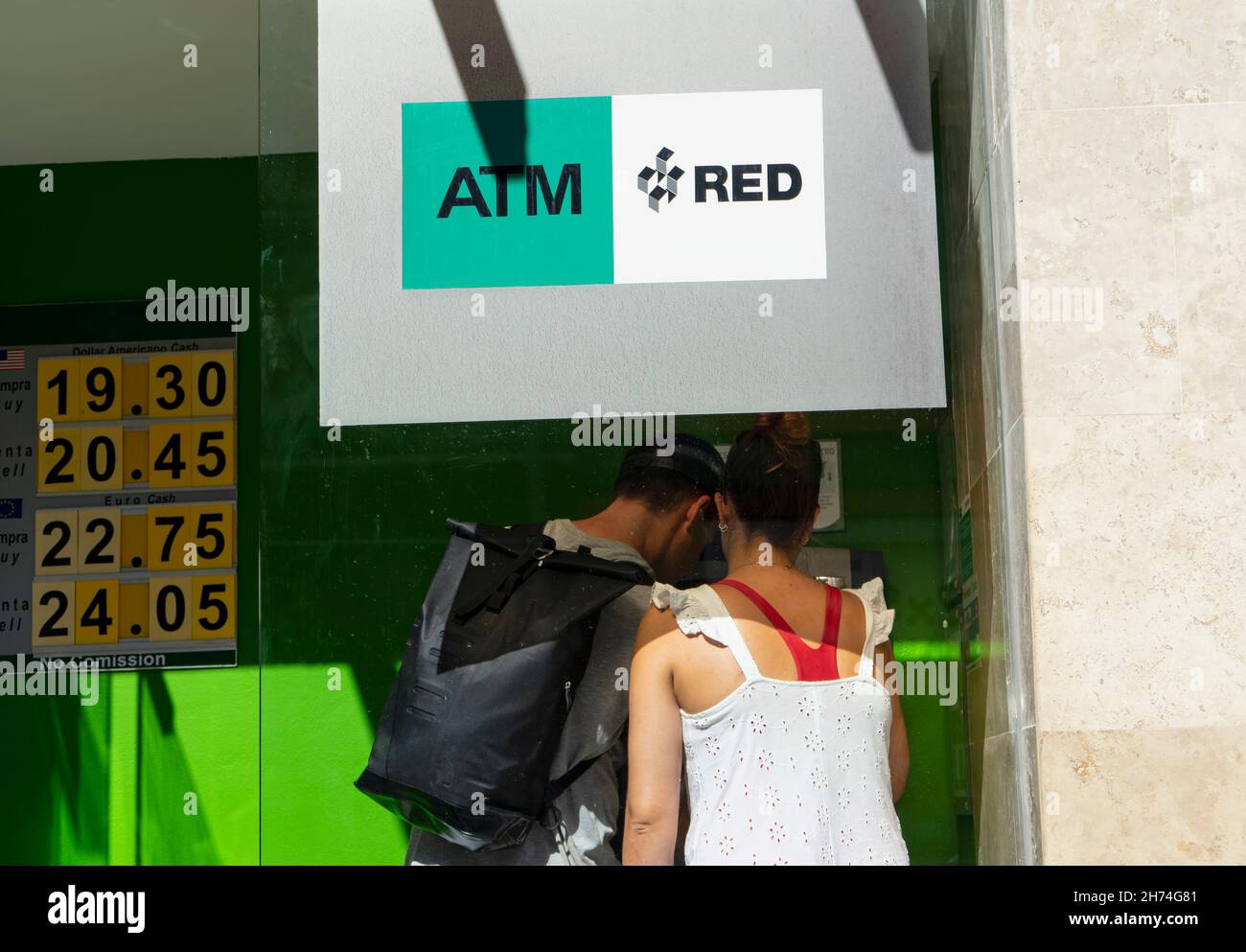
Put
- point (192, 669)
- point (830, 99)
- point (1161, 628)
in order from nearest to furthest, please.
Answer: point (1161, 628) → point (830, 99) → point (192, 669)

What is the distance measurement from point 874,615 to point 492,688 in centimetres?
77

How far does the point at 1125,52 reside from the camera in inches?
109

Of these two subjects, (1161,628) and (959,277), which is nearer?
(1161,628)

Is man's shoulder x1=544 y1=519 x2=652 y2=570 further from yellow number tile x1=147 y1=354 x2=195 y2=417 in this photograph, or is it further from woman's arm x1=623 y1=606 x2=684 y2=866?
yellow number tile x1=147 y1=354 x2=195 y2=417

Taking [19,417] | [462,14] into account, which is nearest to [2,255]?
[19,417]

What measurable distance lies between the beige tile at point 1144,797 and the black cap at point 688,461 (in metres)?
0.82

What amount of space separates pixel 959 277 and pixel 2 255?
9.67 ft

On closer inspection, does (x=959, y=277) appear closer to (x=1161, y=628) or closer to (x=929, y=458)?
(x=929, y=458)

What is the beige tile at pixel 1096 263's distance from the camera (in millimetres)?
2699

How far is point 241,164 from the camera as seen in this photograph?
4328mm

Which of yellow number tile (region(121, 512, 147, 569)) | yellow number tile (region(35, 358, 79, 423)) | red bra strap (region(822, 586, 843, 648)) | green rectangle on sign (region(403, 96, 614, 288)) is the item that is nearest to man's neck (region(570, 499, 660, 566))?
red bra strap (region(822, 586, 843, 648))

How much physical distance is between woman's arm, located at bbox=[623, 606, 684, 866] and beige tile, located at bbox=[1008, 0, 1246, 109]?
1263mm

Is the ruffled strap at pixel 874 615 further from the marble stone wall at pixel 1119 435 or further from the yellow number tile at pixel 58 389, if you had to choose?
the yellow number tile at pixel 58 389

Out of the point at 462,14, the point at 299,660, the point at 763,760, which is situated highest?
the point at 462,14
